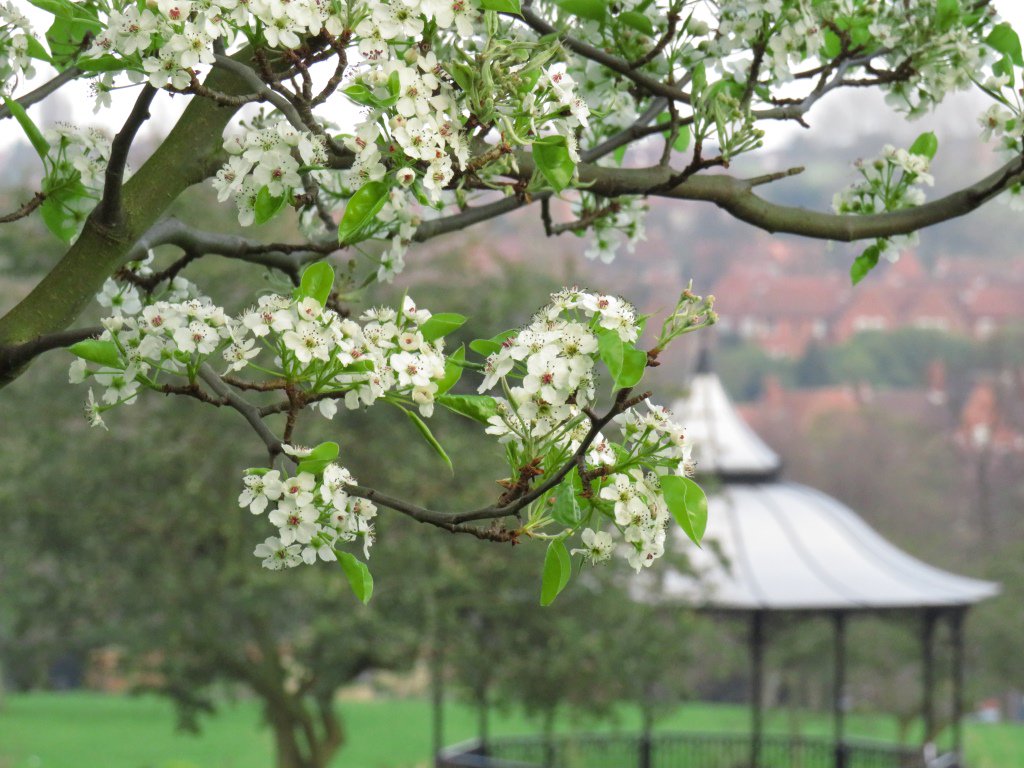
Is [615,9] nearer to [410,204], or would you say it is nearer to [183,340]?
[410,204]

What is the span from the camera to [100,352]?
140 cm

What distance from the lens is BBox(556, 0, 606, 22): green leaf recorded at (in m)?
1.82

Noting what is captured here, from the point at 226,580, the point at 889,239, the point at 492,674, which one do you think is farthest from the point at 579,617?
the point at 889,239

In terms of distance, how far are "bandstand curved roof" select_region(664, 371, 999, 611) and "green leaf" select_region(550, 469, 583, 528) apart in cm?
773

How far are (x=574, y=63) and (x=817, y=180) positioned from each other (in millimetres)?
62891

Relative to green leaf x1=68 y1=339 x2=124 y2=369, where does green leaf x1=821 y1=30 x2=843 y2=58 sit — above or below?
above

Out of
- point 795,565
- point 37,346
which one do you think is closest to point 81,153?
point 37,346

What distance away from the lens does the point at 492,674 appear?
909 cm

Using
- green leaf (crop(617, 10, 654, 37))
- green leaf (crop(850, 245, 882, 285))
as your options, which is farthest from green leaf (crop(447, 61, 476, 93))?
green leaf (crop(850, 245, 882, 285))

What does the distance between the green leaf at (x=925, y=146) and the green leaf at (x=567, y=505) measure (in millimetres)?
1029

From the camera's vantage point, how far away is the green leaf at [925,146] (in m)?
2.09

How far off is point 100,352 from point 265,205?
239 millimetres

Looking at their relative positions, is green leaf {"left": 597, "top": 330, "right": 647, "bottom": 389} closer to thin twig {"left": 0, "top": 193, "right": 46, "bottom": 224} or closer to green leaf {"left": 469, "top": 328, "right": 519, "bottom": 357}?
green leaf {"left": 469, "top": 328, "right": 519, "bottom": 357}

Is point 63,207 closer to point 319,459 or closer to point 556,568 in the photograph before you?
point 319,459
